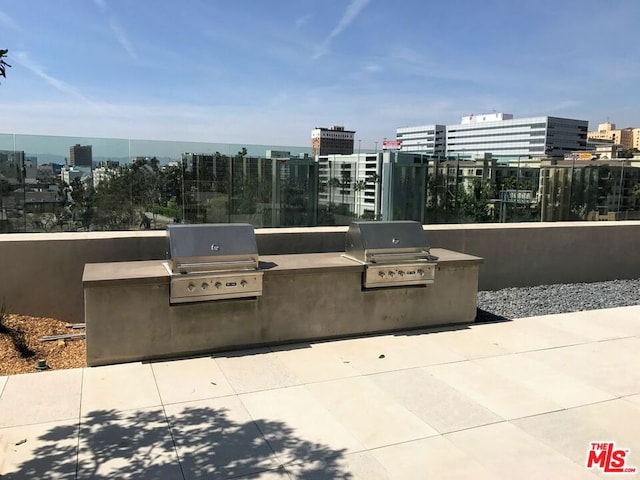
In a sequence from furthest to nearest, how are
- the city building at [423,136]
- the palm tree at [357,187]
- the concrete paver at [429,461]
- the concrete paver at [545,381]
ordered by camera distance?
the city building at [423,136]
the palm tree at [357,187]
the concrete paver at [545,381]
the concrete paver at [429,461]

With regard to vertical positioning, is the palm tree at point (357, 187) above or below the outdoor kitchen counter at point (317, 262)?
above

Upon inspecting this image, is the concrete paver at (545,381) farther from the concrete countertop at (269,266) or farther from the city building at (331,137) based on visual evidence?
the city building at (331,137)

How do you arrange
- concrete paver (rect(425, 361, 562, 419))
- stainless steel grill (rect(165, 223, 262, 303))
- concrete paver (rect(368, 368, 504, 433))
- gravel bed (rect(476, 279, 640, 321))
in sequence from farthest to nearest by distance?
1. gravel bed (rect(476, 279, 640, 321))
2. stainless steel grill (rect(165, 223, 262, 303))
3. concrete paver (rect(425, 361, 562, 419))
4. concrete paver (rect(368, 368, 504, 433))

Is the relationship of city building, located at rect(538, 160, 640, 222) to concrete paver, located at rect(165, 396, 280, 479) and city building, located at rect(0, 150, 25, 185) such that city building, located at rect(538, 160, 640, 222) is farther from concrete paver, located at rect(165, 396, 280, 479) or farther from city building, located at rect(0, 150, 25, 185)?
city building, located at rect(0, 150, 25, 185)

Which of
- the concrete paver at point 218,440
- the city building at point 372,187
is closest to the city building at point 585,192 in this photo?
the city building at point 372,187

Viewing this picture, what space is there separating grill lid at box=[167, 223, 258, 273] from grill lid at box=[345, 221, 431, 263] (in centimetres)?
128

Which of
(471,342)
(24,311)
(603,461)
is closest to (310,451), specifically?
(603,461)

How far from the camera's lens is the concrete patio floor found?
3.24 meters

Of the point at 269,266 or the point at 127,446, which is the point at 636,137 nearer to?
the point at 269,266

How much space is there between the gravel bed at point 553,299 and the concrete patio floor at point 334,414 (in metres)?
1.49

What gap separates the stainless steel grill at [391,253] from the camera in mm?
5664

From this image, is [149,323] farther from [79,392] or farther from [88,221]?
[88,221]

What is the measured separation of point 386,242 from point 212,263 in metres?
1.96

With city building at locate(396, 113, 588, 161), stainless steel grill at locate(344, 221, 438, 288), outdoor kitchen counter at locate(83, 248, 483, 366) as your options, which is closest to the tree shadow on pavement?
outdoor kitchen counter at locate(83, 248, 483, 366)
